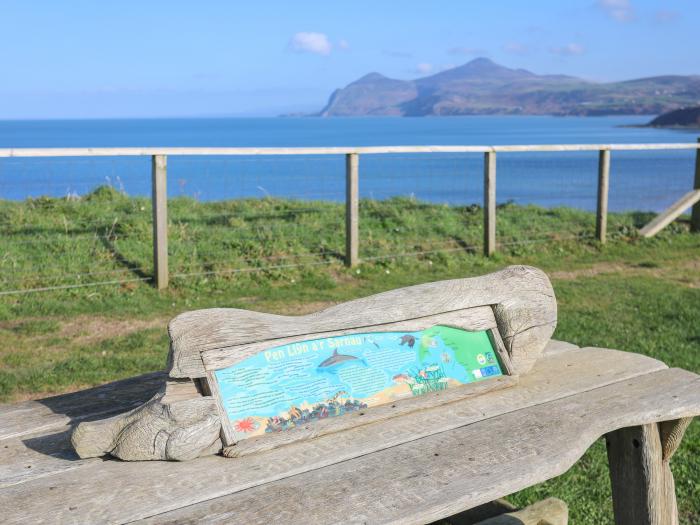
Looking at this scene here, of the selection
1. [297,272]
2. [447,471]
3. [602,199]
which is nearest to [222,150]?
[297,272]

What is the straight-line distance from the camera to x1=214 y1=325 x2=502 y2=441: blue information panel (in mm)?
2543

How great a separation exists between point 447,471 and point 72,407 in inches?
52.9

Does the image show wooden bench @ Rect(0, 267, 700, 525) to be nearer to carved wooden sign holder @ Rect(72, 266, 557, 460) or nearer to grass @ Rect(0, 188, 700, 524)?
carved wooden sign holder @ Rect(72, 266, 557, 460)

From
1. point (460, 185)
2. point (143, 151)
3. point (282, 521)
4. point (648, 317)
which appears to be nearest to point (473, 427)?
point (282, 521)

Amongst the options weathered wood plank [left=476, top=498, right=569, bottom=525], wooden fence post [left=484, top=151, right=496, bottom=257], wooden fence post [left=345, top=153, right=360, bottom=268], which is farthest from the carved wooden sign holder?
wooden fence post [left=484, top=151, right=496, bottom=257]

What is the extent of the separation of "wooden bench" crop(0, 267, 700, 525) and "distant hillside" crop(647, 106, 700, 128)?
330 ft

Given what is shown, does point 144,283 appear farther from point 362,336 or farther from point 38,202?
point 362,336

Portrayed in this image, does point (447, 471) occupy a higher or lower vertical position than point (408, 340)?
lower

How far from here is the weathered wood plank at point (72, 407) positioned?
273cm

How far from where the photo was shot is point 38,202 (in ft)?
37.8

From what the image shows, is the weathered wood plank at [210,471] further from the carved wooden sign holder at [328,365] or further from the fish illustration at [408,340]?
the fish illustration at [408,340]

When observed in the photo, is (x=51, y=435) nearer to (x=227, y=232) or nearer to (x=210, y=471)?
(x=210, y=471)

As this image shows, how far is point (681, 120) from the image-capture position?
10738cm

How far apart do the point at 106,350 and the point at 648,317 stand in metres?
4.77
